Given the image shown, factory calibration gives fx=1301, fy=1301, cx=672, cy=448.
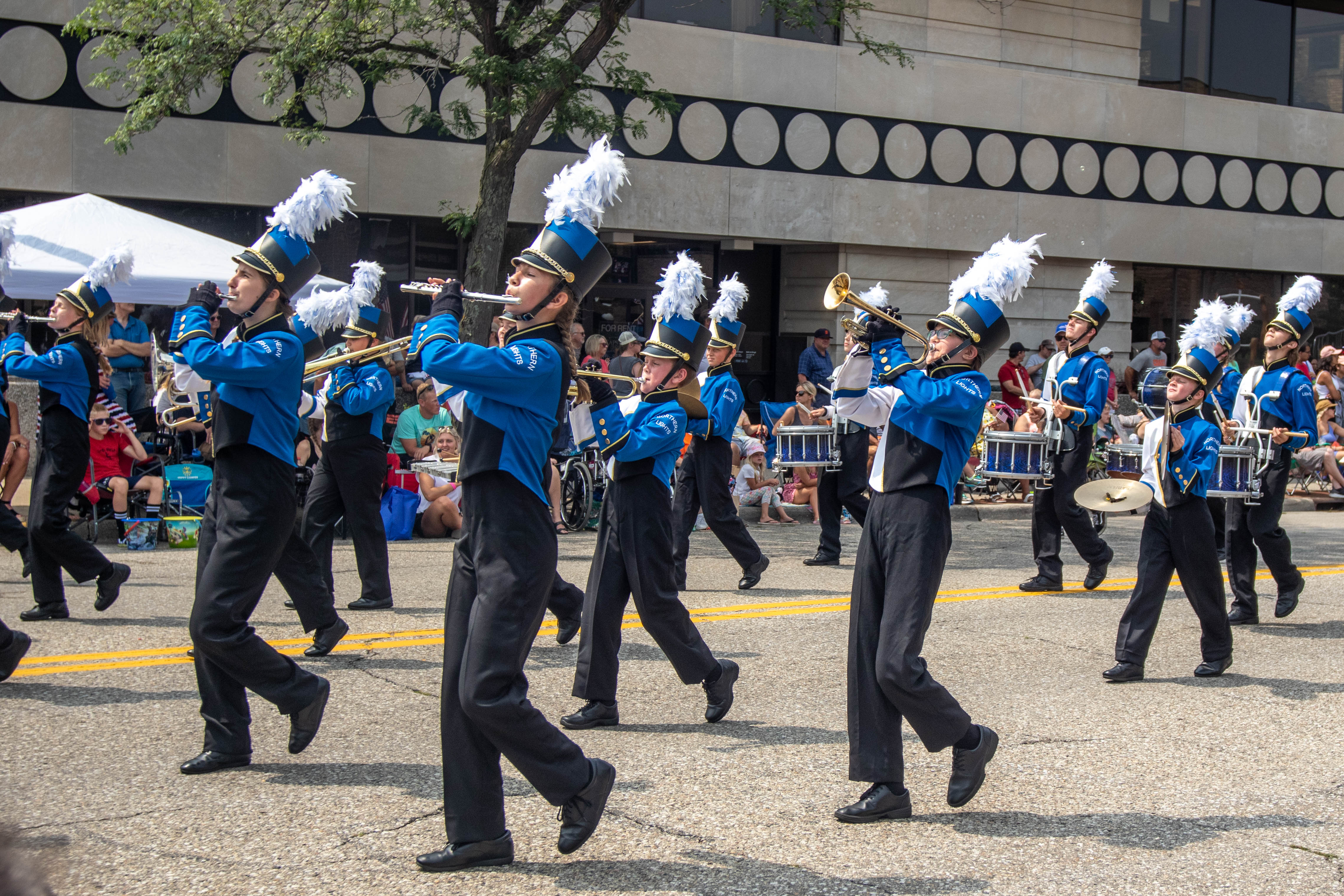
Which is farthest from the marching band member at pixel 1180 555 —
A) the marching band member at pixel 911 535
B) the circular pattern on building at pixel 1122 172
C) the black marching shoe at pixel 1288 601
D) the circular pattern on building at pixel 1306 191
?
the circular pattern on building at pixel 1306 191

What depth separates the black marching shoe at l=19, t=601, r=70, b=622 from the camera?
26.4 ft

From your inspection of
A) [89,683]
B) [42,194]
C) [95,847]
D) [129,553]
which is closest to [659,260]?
[42,194]

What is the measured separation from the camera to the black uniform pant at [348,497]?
840cm

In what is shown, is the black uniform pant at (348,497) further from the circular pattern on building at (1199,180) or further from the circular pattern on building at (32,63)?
the circular pattern on building at (1199,180)

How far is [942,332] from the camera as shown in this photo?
524cm

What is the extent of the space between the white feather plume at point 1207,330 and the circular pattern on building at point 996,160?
13.8 metres

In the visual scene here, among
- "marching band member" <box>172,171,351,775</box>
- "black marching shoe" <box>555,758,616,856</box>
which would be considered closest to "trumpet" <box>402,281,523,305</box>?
"marching band member" <box>172,171,351,775</box>

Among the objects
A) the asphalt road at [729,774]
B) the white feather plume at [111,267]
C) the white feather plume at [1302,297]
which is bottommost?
the asphalt road at [729,774]

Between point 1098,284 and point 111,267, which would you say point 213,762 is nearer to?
point 111,267

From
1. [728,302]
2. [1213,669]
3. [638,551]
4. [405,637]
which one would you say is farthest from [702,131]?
[638,551]

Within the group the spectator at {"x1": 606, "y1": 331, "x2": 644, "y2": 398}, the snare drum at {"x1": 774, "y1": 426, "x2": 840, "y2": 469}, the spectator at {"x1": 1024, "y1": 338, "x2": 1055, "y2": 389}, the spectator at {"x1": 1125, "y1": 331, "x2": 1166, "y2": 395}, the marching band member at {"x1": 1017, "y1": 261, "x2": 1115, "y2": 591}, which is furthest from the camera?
the spectator at {"x1": 1125, "y1": 331, "x2": 1166, "y2": 395}

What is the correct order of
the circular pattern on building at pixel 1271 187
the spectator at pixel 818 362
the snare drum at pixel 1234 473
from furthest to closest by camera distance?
1. the circular pattern on building at pixel 1271 187
2. the spectator at pixel 818 362
3. the snare drum at pixel 1234 473

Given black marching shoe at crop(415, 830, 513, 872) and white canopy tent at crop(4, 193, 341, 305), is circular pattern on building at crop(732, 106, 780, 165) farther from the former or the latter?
black marching shoe at crop(415, 830, 513, 872)

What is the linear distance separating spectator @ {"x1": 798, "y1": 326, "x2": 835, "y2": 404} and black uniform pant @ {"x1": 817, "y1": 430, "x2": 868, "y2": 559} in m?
5.20
